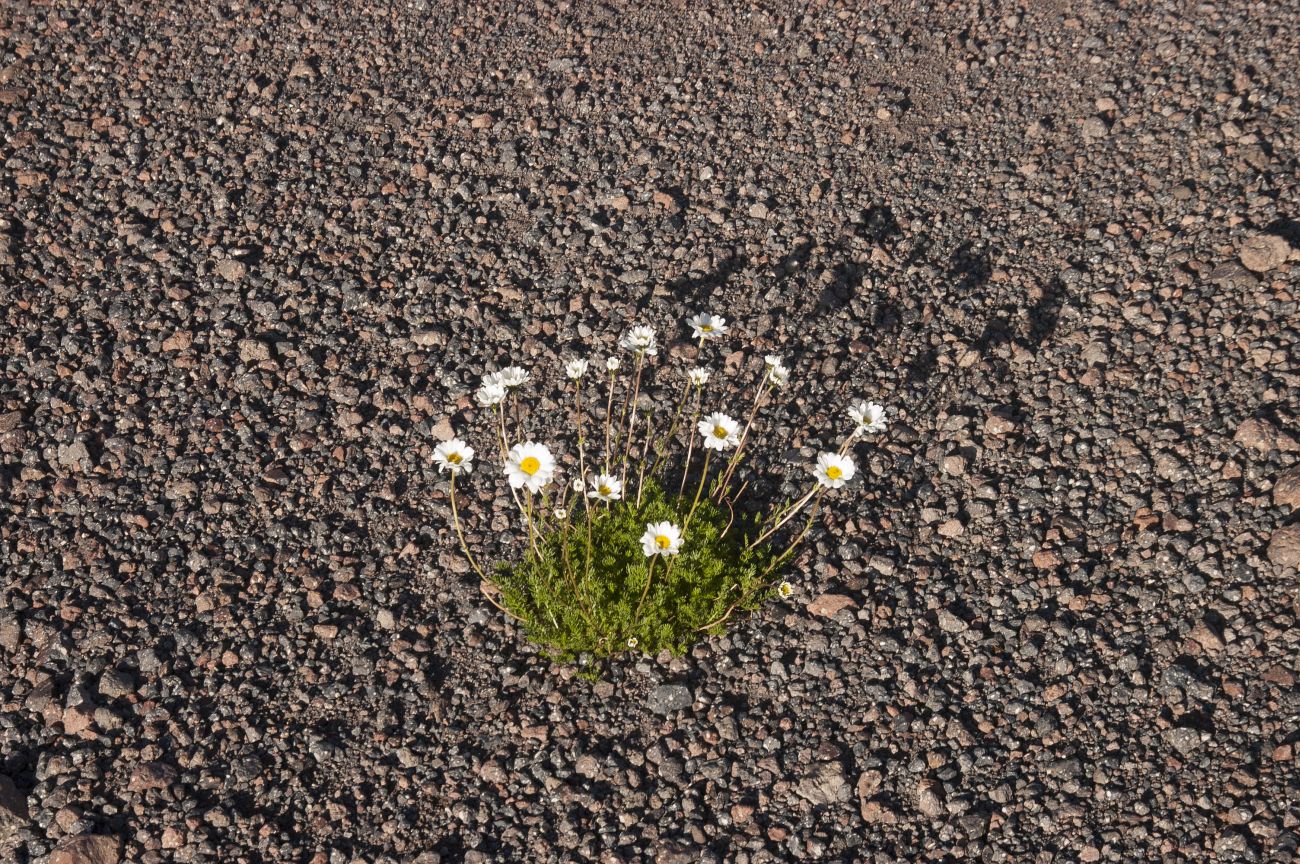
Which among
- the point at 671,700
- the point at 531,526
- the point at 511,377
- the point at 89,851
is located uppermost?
the point at 511,377

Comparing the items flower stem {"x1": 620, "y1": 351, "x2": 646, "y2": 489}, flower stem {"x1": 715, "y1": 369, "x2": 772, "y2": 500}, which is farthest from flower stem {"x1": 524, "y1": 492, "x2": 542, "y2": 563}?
flower stem {"x1": 715, "y1": 369, "x2": 772, "y2": 500}

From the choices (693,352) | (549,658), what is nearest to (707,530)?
(549,658)

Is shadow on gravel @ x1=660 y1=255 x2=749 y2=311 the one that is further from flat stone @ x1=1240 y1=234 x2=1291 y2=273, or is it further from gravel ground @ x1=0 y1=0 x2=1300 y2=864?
flat stone @ x1=1240 y1=234 x2=1291 y2=273

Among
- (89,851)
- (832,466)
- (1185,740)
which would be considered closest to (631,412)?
(832,466)

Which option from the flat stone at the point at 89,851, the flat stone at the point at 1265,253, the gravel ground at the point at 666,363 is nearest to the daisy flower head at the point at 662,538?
the gravel ground at the point at 666,363

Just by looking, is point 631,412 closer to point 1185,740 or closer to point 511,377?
point 511,377

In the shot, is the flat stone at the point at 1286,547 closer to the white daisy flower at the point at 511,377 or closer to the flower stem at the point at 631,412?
the flower stem at the point at 631,412

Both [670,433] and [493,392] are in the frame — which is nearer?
[493,392]
